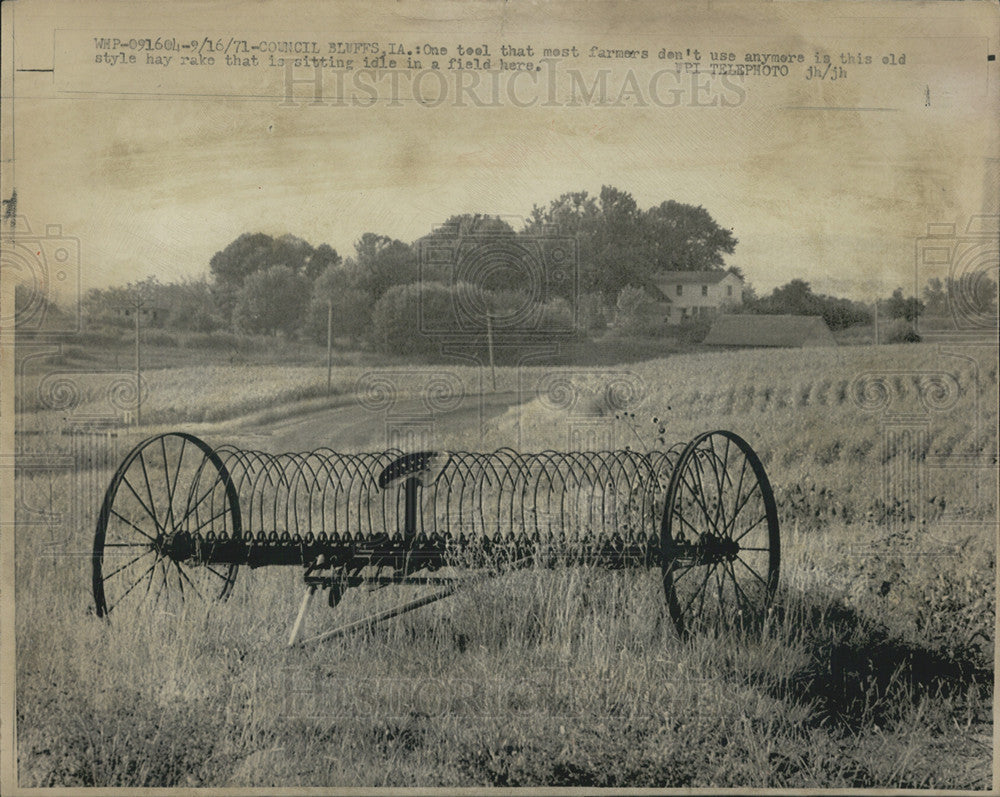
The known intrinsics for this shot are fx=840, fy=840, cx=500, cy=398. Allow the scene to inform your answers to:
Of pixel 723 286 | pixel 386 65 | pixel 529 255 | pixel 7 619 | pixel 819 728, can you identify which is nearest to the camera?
pixel 819 728

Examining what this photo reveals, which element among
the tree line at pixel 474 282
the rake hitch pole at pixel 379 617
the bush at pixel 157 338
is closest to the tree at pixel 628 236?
the tree line at pixel 474 282

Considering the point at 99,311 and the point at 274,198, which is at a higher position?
the point at 274,198

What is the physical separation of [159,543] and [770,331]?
452 cm

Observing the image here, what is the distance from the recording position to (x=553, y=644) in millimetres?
4879

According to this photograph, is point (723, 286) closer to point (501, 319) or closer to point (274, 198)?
point (501, 319)

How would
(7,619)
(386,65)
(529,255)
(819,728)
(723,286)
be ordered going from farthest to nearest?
(723,286)
(529,255)
(386,65)
(7,619)
(819,728)

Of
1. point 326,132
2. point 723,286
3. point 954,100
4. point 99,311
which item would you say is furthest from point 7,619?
point 954,100

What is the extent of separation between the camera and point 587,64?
508 centimetres

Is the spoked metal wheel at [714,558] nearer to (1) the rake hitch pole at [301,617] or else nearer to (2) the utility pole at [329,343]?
(1) the rake hitch pole at [301,617]

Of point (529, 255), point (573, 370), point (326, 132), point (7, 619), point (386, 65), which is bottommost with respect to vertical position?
point (7, 619)

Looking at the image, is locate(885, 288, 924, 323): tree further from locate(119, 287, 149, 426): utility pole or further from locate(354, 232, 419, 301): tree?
locate(119, 287, 149, 426): utility pole

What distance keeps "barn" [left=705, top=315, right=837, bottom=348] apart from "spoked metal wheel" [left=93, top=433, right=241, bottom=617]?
3807 mm

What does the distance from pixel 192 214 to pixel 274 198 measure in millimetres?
526

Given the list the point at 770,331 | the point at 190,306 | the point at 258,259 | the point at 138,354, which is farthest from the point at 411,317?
the point at 770,331
